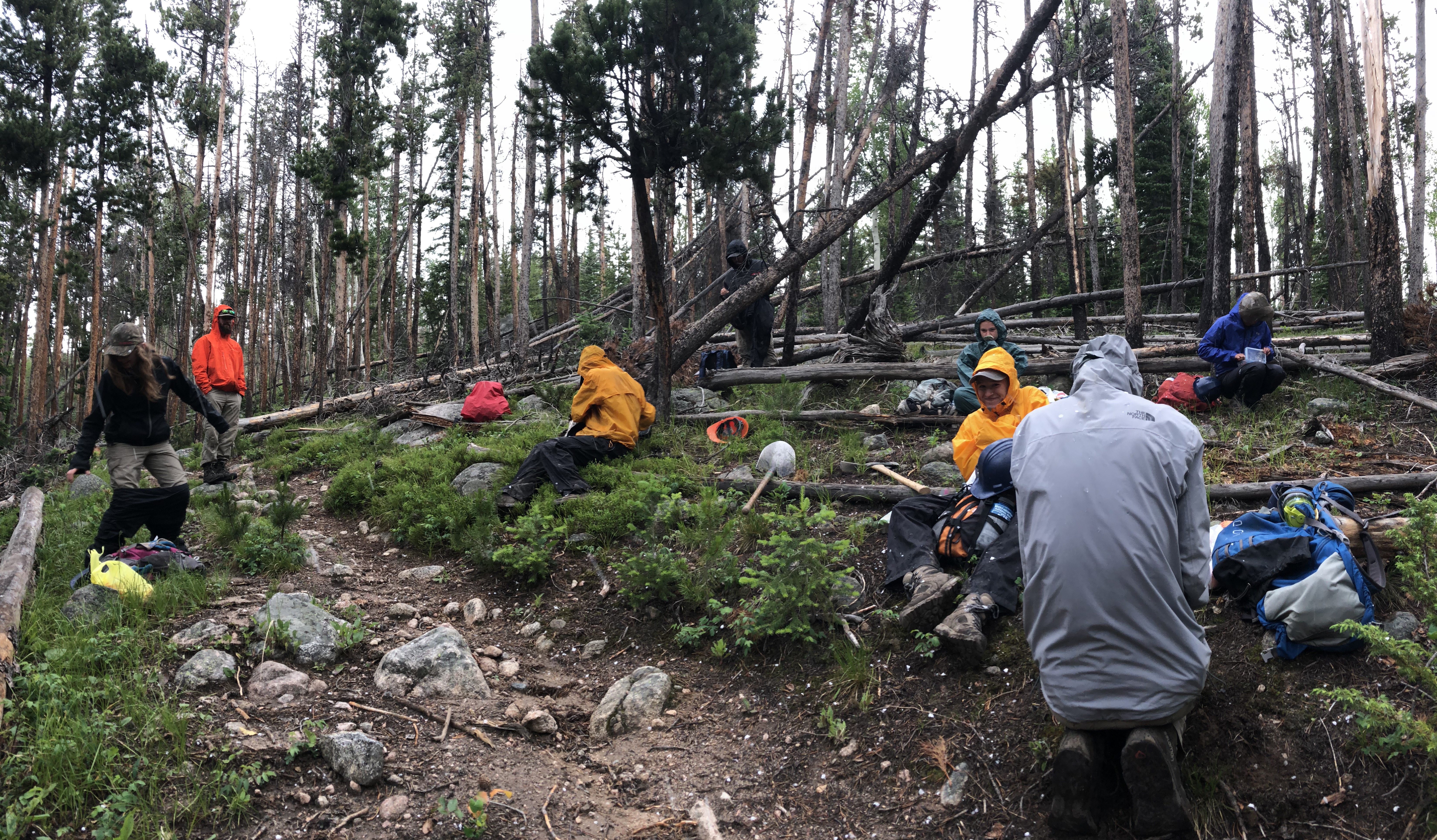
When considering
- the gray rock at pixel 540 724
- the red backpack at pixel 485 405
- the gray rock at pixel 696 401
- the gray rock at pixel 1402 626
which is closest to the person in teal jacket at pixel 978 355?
the gray rock at pixel 696 401

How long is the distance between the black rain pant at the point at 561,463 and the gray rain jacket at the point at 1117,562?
180 inches

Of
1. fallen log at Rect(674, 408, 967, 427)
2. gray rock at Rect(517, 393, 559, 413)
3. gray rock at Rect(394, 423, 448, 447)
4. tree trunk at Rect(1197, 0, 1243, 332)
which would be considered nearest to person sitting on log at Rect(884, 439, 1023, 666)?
fallen log at Rect(674, 408, 967, 427)

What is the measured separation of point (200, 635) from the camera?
13.7 ft

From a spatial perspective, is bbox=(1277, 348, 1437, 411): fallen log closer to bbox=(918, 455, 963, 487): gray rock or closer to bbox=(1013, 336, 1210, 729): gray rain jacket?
bbox=(918, 455, 963, 487): gray rock

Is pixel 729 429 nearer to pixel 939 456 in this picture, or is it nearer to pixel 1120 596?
pixel 939 456

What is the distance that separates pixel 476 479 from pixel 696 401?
9.34ft

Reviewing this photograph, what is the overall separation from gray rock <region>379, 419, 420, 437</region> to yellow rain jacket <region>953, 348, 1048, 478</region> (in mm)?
7698

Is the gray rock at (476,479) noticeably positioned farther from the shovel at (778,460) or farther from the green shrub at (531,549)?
the shovel at (778,460)

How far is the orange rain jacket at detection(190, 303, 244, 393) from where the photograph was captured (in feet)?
28.3

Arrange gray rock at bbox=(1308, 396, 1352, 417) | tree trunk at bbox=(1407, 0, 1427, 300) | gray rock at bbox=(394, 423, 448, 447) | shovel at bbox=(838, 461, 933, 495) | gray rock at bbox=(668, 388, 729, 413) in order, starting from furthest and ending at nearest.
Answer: tree trunk at bbox=(1407, 0, 1427, 300) < gray rock at bbox=(394, 423, 448, 447) < gray rock at bbox=(668, 388, 729, 413) < gray rock at bbox=(1308, 396, 1352, 417) < shovel at bbox=(838, 461, 933, 495)

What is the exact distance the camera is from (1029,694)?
11.5ft

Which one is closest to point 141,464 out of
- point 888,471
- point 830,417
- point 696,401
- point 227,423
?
point 227,423

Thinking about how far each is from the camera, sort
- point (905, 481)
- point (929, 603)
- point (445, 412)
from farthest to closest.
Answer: point (445, 412) < point (905, 481) < point (929, 603)

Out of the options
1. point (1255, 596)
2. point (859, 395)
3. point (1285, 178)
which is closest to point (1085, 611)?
point (1255, 596)
